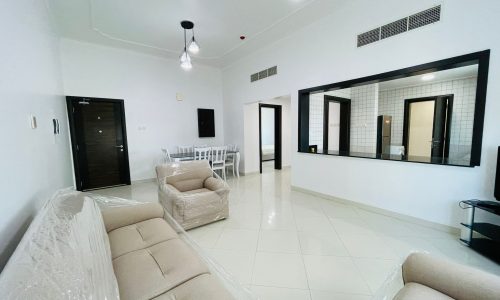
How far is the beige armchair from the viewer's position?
254 cm

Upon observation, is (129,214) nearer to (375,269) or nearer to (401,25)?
(375,269)

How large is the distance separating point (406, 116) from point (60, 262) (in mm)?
7505

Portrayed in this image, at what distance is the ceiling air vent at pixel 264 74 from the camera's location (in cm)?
443

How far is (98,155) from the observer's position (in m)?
4.47

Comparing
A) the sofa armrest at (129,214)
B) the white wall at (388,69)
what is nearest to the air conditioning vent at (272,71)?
the white wall at (388,69)

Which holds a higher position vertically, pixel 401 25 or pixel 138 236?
pixel 401 25

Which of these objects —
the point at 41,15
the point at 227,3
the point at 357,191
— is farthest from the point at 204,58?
the point at 357,191

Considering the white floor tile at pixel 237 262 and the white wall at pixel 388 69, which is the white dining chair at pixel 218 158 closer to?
the white wall at pixel 388 69

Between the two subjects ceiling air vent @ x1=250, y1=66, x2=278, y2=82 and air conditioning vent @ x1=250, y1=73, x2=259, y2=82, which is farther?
air conditioning vent @ x1=250, y1=73, x2=259, y2=82

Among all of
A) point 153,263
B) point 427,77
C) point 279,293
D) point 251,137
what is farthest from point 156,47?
point 427,77

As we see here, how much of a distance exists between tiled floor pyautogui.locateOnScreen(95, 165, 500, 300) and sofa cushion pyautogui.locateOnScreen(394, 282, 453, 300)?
61 centimetres

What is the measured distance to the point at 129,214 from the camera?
191 centimetres

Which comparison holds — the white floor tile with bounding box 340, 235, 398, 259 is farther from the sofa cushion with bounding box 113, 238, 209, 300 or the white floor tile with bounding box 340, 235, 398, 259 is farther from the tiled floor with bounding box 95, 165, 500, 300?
the sofa cushion with bounding box 113, 238, 209, 300

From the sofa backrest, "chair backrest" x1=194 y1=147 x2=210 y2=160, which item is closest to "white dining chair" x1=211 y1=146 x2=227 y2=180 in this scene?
"chair backrest" x1=194 y1=147 x2=210 y2=160
